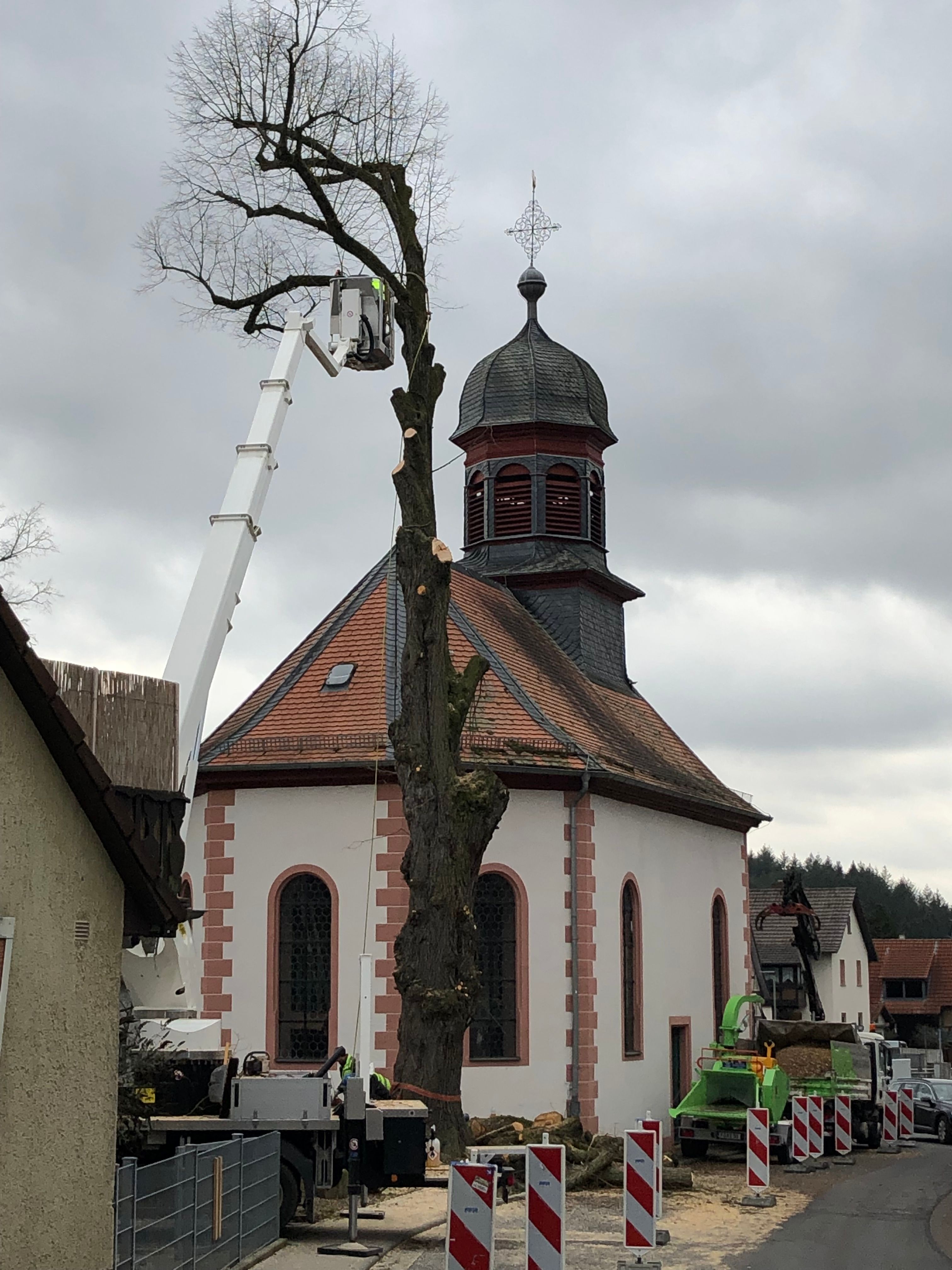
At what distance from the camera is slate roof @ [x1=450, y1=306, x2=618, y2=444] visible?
30875mm

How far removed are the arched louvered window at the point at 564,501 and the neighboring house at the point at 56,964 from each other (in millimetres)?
21851

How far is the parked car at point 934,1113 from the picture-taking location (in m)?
31.7

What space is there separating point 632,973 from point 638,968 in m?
0.14

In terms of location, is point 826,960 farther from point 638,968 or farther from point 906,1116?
point 638,968

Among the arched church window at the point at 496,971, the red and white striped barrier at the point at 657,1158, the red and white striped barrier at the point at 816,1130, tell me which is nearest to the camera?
the red and white striped barrier at the point at 657,1158

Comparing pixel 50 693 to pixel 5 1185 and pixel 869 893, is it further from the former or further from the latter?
pixel 869 893

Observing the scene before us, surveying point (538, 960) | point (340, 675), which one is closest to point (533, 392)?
point (340, 675)

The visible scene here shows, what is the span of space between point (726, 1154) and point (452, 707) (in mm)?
9806

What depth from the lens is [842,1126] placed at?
25000 millimetres

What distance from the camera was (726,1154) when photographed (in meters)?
23.9

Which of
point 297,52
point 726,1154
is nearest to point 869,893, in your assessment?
point 726,1154

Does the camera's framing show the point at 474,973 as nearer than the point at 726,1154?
Yes

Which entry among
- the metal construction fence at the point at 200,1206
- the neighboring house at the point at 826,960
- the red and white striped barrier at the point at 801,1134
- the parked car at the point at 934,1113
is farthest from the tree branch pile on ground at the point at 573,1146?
the neighboring house at the point at 826,960

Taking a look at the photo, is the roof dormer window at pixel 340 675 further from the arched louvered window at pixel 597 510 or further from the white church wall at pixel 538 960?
the arched louvered window at pixel 597 510
